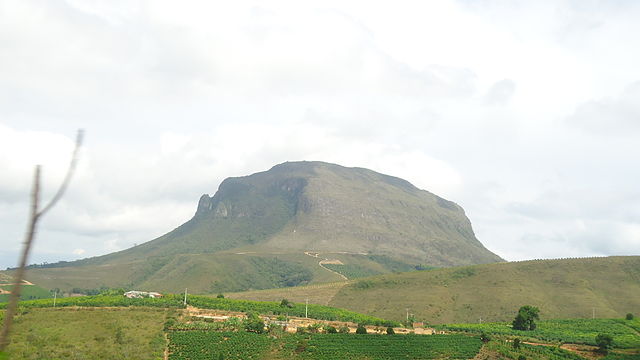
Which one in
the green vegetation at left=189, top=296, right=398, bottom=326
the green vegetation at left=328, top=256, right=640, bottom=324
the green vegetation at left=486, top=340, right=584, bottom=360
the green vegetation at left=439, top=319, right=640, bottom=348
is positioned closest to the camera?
the green vegetation at left=486, top=340, right=584, bottom=360

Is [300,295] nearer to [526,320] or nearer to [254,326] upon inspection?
[526,320]

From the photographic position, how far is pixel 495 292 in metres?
160

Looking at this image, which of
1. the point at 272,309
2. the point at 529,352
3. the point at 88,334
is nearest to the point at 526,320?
the point at 529,352

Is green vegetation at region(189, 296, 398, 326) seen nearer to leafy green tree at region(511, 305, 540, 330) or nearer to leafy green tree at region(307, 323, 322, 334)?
leafy green tree at region(307, 323, 322, 334)

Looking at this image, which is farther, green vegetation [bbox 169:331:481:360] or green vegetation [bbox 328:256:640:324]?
green vegetation [bbox 328:256:640:324]

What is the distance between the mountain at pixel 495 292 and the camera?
147500mm

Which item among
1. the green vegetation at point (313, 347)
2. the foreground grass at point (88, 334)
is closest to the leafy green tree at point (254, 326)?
the green vegetation at point (313, 347)

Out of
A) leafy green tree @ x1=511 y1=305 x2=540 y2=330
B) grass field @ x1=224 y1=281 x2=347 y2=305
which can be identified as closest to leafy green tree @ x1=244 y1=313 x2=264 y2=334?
leafy green tree @ x1=511 y1=305 x2=540 y2=330

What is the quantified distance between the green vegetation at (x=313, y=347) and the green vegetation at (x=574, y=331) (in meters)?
24.0

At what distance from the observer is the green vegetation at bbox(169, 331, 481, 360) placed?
76.4 meters

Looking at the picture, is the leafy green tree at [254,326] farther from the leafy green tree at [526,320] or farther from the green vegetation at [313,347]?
the leafy green tree at [526,320]

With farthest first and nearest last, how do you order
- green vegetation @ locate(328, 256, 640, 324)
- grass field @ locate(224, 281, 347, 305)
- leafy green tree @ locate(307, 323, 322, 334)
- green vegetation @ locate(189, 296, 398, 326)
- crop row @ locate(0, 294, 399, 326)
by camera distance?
1. grass field @ locate(224, 281, 347, 305)
2. green vegetation @ locate(328, 256, 640, 324)
3. green vegetation @ locate(189, 296, 398, 326)
4. crop row @ locate(0, 294, 399, 326)
5. leafy green tree @ locate(307, 323, 322, 334)

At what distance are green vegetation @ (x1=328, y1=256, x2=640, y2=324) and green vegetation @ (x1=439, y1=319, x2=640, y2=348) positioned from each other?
16.9 metres

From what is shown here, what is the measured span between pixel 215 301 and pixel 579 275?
387ft
